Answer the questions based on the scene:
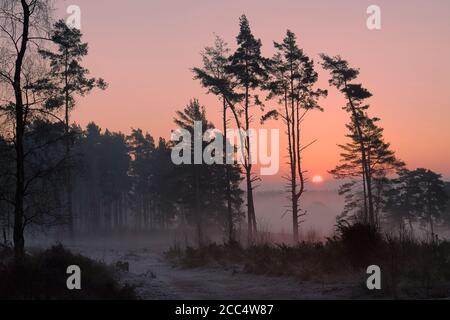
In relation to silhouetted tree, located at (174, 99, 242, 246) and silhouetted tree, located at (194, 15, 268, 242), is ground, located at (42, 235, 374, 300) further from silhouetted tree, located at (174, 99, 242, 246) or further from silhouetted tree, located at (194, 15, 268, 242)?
silhouetted tree, located at (174, 99, 242, 246)

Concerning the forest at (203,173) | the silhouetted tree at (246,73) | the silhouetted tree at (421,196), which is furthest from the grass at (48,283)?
the silhouetted tree at (421,196)

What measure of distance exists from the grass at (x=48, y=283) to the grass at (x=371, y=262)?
562 cm

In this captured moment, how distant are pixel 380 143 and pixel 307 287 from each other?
3629 cm

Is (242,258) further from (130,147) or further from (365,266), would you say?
(130,147)

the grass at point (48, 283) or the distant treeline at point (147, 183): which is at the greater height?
the distant treeline at point (147, 183)

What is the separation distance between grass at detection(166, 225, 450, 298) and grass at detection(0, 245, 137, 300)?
5.62 meters

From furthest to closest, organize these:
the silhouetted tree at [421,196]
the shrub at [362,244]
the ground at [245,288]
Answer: the silhouetted tree at [421,196], the shrub at [362,244], the ground at [245,288]

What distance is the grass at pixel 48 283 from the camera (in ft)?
30.7

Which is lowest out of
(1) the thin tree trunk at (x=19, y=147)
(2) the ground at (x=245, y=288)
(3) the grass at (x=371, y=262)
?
(2) the ground at (x=245, y=288)

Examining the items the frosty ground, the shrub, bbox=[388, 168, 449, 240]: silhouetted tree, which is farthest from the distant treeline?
the shrub

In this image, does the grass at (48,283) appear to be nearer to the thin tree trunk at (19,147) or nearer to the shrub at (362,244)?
the thin tree trunk at (19,147)

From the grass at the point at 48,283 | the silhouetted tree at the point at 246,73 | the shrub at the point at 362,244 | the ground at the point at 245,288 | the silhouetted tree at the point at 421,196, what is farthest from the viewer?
the silhouetted tree at the point at 421,196

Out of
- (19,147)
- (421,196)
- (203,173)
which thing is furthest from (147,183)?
(19,147)

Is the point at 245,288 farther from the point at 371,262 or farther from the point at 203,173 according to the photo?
the point at 203,173
